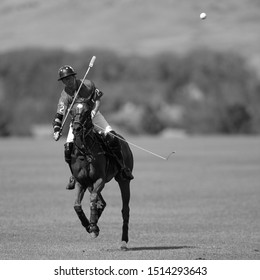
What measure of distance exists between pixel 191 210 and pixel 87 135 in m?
9.15

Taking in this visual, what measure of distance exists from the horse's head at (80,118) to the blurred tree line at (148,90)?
8002 centimetres

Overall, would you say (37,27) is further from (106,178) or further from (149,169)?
(106,178)

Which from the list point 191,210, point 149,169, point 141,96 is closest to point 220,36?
point 141,96

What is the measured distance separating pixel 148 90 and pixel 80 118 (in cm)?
11042

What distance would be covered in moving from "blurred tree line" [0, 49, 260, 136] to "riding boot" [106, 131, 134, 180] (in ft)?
260

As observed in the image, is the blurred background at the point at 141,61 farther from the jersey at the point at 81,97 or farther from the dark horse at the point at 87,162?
the dark horse at the point at 87,162

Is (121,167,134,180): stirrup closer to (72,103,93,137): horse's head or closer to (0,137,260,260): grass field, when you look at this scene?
(0,137,260,260): grass field

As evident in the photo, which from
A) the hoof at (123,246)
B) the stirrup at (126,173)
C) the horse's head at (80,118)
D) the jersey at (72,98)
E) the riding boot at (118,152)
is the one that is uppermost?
the jersey at (72,98)

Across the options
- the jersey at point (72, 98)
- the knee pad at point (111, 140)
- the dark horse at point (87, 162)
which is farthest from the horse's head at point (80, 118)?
the knee pad at point (111, 140)

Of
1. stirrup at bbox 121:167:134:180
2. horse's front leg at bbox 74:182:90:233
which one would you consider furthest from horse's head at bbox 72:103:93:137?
stirrup at bbox 121:167:134:180

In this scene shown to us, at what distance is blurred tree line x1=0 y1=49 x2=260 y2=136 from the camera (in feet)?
330

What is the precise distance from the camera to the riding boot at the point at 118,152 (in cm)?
1444

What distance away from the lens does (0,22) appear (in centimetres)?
16025

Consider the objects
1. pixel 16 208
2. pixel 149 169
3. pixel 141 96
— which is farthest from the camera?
pixel 141 96
